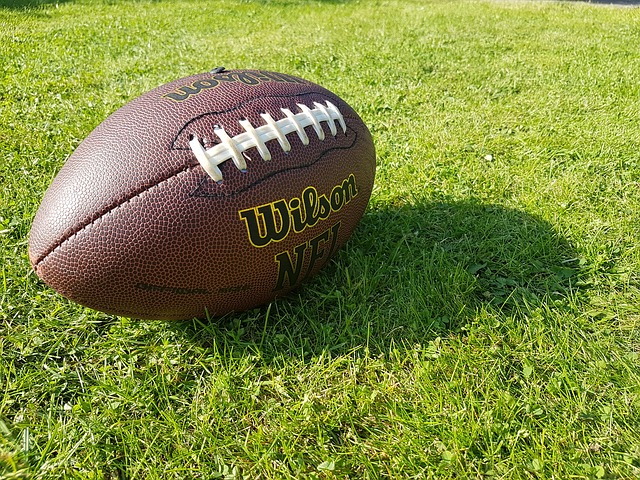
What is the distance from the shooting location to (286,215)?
1916mm

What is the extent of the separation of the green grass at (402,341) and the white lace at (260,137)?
66 centimetres

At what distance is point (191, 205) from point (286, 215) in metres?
0.35

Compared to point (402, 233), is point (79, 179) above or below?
above

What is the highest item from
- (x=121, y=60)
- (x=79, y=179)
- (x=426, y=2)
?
(x=79, y=179)

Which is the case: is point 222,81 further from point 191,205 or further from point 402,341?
point 402,341

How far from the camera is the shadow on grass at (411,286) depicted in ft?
6.81

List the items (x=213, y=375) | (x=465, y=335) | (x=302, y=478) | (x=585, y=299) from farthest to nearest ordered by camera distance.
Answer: (x=585, y=299)
(x=465, y=335)
(x=213, y=375)
(x=302, y=478)

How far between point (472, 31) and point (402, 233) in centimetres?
527

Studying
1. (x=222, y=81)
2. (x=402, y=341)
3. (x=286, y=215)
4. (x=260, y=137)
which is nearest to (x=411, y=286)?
(x=402, y=341)

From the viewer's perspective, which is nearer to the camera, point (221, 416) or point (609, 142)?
point (221, 416)

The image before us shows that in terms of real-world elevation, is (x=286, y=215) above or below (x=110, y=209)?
below

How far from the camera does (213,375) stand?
1907 mm

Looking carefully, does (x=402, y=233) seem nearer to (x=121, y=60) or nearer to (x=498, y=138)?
(x=498, y=138)

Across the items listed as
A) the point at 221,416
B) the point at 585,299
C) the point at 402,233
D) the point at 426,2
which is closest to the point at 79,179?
the point at 221,416
